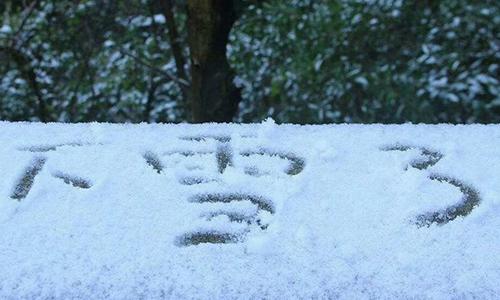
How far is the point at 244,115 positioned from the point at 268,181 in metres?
2.40

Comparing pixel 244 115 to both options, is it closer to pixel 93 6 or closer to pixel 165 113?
pixel 165 113

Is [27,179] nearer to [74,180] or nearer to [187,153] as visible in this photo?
[74,180]

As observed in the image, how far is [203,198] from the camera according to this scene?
3.74 feet

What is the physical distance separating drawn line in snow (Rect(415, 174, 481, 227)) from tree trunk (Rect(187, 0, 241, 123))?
51.8 inches

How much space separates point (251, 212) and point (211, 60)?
140cm

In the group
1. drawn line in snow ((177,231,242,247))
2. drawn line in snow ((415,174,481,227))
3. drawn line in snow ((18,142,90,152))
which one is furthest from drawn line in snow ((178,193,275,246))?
drawn line in snow ((18,142,90,152))

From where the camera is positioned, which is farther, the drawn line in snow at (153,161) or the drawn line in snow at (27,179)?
the drawn line in snow at (153,161)

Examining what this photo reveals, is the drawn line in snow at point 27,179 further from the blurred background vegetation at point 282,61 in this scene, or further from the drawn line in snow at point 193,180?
the blurred background vegetation at point 282,61

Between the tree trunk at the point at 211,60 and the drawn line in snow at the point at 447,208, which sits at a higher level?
the drawn line in snow at the point at 447,208

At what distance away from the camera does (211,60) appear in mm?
2412

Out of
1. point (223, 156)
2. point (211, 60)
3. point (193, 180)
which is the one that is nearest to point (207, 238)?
point (193, 180)

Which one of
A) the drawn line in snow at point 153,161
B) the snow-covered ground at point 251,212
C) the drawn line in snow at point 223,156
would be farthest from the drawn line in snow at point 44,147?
the drawn line in snow at point 223,156

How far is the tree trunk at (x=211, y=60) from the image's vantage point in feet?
7.53

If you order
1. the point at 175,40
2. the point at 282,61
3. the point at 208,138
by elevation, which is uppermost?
the point at 208,138
